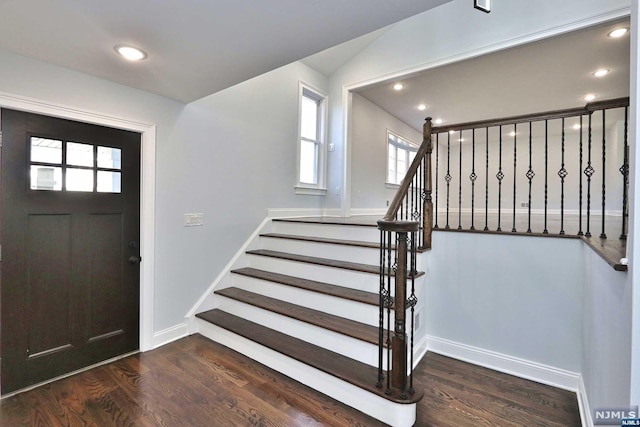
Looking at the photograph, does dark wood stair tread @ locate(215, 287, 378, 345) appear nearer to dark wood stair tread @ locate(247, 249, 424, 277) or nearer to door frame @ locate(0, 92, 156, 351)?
dark wood stair tread @ locate(247, 249, 424, 277)

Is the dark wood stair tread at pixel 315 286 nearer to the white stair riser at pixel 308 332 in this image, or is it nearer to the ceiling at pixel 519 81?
the white stair riser at pixel 308 332

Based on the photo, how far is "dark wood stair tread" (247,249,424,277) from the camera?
2.67 m

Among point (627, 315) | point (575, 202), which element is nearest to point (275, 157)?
point (627, 315)

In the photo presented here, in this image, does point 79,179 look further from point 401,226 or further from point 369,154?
point 369,154

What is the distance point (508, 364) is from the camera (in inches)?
97.3

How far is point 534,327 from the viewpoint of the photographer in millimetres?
2396

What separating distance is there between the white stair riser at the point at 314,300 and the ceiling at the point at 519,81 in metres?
3.03

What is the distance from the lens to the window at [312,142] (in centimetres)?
470

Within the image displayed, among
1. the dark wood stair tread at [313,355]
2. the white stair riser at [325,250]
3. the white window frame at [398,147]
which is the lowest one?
the dark wood stair tread at [313,355]

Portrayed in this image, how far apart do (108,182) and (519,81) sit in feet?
18.4

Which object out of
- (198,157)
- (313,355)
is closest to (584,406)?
(313,355)

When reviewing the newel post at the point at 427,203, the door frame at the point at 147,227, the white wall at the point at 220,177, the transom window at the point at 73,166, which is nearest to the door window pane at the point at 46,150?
the transom window at the point at 73,166

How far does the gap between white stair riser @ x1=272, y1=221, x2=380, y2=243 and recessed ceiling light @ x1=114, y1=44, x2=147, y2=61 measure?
2.33 m

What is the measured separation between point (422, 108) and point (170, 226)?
520 centimetres
